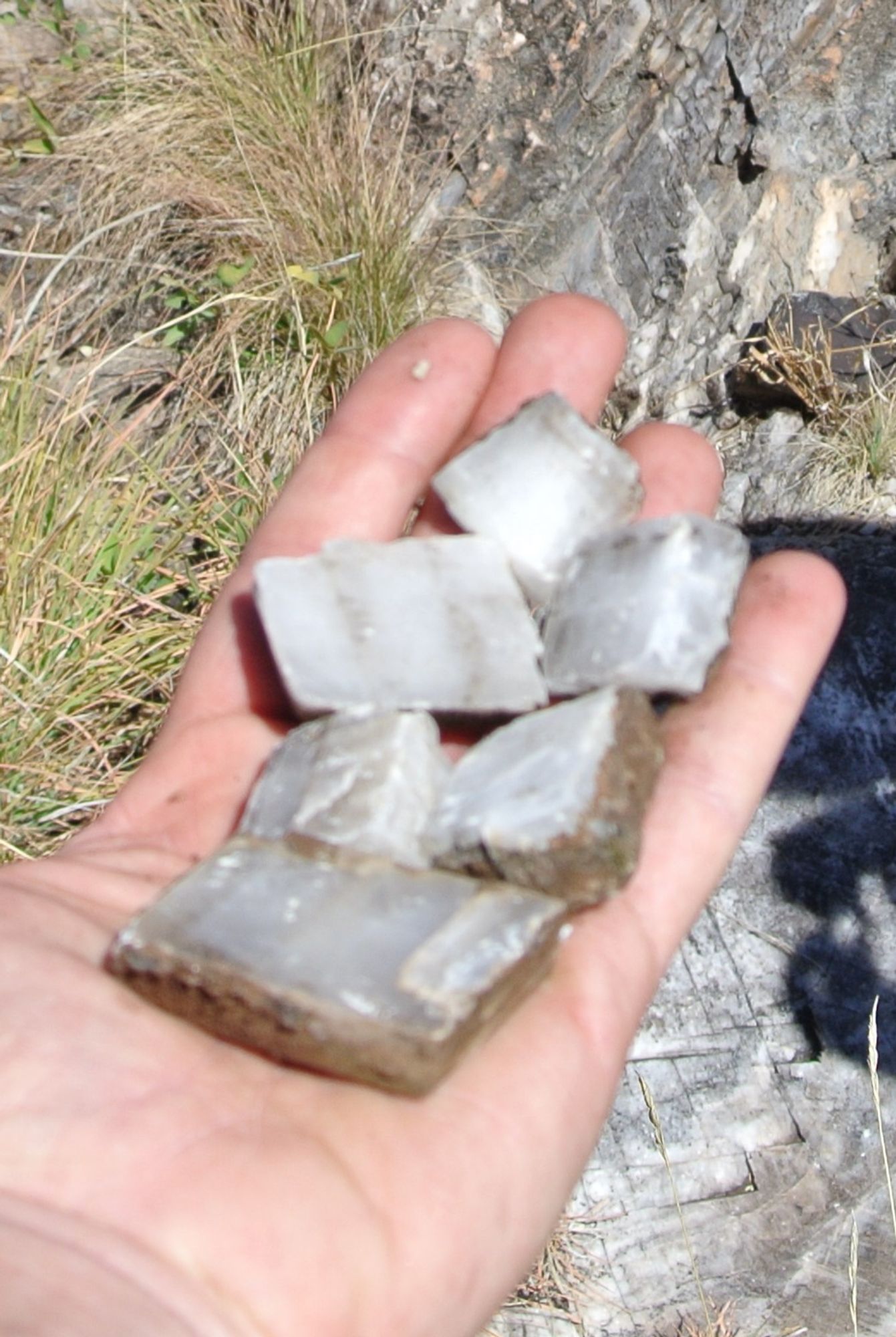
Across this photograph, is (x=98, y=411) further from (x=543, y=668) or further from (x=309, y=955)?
(x=309, y=955)

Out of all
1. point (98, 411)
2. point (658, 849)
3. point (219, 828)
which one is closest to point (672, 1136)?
point (658, 849)

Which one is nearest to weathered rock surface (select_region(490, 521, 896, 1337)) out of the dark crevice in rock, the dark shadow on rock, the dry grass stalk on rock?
the dark shadow on rock

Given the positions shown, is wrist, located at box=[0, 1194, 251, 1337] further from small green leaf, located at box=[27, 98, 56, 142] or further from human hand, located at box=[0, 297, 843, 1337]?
small green leaf, located at box=[27, 98, 56, 142]

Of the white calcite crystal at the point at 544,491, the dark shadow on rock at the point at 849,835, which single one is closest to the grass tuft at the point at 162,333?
the white calcite crystal at the point at 544,491

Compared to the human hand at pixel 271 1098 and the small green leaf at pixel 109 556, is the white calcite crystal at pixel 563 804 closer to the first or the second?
the human hand at pixel 271 1098

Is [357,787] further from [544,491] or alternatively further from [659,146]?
[659,146]

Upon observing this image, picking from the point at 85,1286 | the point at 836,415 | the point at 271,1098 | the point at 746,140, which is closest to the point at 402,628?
the point at 271,1098
